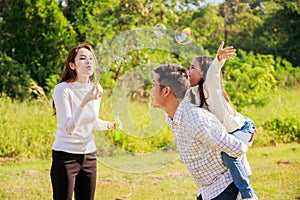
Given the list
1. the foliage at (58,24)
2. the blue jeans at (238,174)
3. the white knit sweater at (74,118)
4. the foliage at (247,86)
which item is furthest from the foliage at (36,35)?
the blue jeans at (238,174)

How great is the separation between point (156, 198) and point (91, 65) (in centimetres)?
222

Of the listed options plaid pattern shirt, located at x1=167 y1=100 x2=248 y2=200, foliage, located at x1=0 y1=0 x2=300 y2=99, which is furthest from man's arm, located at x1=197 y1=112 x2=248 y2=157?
foliage, located at x1=0 y1=0 x2=300 y2=99

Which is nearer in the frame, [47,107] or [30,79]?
[47,107]

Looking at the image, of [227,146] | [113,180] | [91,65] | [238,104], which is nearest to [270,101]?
[238,104]

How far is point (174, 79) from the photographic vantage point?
2801mm

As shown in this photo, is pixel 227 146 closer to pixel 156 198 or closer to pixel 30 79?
pixel 156 198

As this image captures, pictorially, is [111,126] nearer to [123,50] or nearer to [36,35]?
[123,50]

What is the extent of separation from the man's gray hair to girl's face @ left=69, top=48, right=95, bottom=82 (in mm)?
716

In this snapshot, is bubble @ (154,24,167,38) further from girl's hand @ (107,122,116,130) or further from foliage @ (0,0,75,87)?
foliage @ (0,0,75,87)

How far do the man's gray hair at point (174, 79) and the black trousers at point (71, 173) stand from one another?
833 millimetres

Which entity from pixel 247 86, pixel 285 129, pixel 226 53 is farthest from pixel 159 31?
pixel 247 86

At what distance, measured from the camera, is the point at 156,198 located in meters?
5.35

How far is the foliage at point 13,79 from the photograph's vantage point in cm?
1037

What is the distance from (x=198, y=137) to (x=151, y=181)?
3653mm
